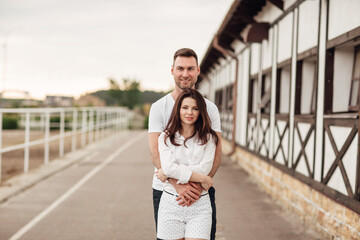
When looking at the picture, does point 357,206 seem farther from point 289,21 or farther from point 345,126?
point 289,21

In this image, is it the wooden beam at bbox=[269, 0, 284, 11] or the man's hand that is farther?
the wooden beam at bbox=[269, 0, 284, 11]

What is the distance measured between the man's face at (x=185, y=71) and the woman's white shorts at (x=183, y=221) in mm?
812

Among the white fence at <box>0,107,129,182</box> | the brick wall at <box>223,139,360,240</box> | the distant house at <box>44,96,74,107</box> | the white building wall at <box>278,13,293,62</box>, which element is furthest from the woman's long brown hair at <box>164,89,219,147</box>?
the distant house at <box>44,96,74,107</box>

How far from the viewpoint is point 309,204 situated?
7.21 metres

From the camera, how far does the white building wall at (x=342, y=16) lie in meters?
5.77

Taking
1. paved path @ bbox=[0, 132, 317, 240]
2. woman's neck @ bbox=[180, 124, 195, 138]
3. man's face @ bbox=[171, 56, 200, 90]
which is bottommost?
paved path @ bbox=[0, 132, 317, 240]

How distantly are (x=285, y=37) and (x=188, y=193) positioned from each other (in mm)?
6956

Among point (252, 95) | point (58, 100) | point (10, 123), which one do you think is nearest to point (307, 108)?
point (252, 95)

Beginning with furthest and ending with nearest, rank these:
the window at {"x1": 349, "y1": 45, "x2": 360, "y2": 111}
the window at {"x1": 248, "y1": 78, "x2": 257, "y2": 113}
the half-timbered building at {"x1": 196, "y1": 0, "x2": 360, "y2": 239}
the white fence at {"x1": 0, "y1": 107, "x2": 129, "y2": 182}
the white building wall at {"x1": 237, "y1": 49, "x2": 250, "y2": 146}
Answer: the white building wall at {"x1": 237, "y1": 49, "x2": 250, "y2": 146}, the window at {"x1": 248, "y1": 78, "x2": 257, "y2": 113}, the white fence at {"x1": 0, "y1": 107, "x2": 129, "y2": 182}, the window at {"x1": 349, "y1": 45, "x2": 360, "y2": 111}, the half-timbered building at {"x1": 196, "y1": 0, "x2": 360, "y2": 239}

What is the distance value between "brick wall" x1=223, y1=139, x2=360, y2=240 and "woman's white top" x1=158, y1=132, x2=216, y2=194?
261cm

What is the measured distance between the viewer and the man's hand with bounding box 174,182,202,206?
3314 millimetres

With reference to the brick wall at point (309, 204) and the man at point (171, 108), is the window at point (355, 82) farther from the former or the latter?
the man at point (171, 108)

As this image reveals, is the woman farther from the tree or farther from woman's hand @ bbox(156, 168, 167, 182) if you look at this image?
the tree

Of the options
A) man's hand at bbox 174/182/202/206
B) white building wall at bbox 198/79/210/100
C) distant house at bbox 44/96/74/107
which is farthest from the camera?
distant house at bbox 44/96/74/107
